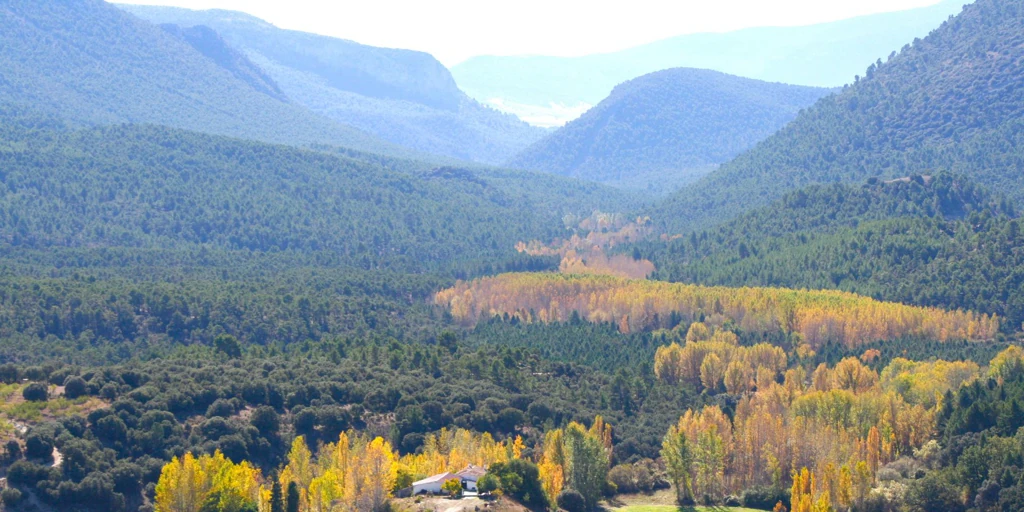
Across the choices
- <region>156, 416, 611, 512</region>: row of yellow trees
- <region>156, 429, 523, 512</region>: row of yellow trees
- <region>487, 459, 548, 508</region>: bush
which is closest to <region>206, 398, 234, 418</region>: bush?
<region>156, 416, 611, 512</region>: row of yellow trees

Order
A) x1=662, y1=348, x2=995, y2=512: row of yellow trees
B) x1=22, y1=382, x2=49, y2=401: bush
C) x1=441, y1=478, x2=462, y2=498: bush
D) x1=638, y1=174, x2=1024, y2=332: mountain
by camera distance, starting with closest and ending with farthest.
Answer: x1=441, y1=478, x2=462, y2=498: bush → x1=662, y1=348, x2=995, y2=512: row of yellow trees → x1=22, y1=382, x2=49, y2=401: bush → x1=638, y1=174, x2=1024, y2=332: mountain

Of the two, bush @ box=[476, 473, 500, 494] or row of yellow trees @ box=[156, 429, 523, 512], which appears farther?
bush @ box=[476, 473, 500, 494]

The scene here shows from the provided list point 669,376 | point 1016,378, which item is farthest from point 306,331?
point 1016,378

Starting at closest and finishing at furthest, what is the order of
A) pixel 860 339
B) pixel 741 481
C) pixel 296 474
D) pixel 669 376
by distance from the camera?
pixel 296 474 → pixel 741 481 → pixel 669 376 → pixel 860 339

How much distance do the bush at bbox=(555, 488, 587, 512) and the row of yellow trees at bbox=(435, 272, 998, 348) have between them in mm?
66851

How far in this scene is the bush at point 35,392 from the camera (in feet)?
320

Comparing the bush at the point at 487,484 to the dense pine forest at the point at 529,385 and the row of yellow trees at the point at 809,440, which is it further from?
the row of yellow trees at the point at 809,440

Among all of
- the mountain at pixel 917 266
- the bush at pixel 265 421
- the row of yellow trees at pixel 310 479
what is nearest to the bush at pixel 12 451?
the row of yellow trees at pixel 310 479

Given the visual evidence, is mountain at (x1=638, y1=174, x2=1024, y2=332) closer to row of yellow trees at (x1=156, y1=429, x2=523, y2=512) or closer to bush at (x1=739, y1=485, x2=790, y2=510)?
bush at (x1=739, y1=485, x2=790, y2=510)

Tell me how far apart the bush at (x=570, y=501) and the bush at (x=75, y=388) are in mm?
36135

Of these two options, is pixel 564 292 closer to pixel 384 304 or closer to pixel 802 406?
pixel 384 304

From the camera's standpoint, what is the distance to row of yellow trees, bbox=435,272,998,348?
153625 millimetres

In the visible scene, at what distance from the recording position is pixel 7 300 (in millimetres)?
144750

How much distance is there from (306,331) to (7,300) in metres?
32.9
